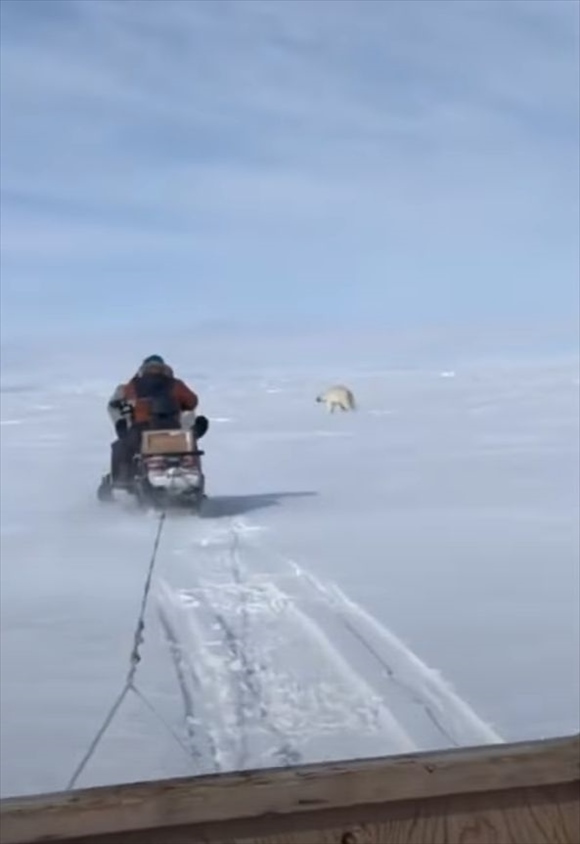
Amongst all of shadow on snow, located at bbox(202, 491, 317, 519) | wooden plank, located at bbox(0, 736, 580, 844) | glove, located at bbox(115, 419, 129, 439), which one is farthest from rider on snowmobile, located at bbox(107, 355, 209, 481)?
wooden plank, located at bbox(0, 736, 580, 844)

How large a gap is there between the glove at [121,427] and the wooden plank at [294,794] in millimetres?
2034

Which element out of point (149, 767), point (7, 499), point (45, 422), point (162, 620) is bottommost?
point (149, 767)

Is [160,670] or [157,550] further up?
[157,550]

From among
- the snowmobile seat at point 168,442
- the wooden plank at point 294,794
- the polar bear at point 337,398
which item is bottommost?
the wooden plank at point 294,794

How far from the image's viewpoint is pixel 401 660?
7.86 feet

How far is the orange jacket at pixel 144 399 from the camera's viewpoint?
2709 millimetres

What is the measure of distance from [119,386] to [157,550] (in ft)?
1.30

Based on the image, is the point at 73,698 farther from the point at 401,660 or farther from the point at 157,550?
the point at 401,660

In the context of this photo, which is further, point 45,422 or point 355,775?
point 45,422

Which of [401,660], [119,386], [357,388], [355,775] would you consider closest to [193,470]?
[119,386]

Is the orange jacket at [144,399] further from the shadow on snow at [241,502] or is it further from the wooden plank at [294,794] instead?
the wooden plank at [294,794]

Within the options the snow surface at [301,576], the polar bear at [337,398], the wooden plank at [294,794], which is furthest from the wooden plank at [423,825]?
the polar bear at [337,398]

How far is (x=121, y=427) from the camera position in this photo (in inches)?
108

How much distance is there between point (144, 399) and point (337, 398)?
0.47 meters
